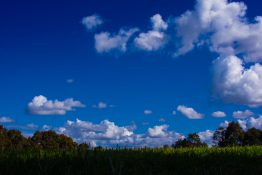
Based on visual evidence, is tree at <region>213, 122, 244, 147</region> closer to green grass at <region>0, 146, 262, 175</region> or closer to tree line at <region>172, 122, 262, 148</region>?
tree line at <region>172, 122, 262, 148</region>

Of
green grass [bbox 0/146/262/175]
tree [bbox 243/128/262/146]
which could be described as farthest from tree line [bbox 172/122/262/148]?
green grass [bbox 0/146/262/175]

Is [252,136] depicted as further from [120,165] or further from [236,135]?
[120,165]

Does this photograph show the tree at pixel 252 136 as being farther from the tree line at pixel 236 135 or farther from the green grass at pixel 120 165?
the green grass at pixel 120 165

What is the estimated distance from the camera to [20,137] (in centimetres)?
10269

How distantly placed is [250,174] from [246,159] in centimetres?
417

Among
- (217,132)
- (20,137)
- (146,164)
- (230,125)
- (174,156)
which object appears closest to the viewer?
(146,164)

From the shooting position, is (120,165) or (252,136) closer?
(120,165)

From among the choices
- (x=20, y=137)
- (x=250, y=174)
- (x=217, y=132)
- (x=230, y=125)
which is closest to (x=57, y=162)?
(x=250, y=174)

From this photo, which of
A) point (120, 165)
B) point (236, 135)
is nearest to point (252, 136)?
point (236, 135)

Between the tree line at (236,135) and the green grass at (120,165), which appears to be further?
the tree line at (236,135)

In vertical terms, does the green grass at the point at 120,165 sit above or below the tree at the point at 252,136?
below

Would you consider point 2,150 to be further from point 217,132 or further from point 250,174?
point 217,132

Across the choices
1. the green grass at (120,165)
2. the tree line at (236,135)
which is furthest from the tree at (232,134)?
the green grass at (120,165)

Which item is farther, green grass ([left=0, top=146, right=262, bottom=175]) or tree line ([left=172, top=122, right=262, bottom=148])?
tree line ([left=172, top=122, right=262, bottom=148])
